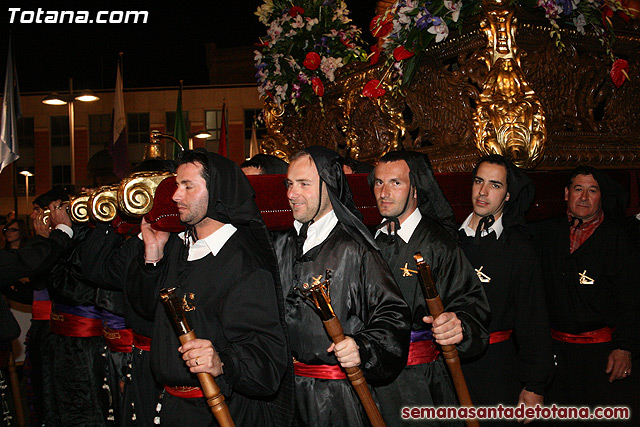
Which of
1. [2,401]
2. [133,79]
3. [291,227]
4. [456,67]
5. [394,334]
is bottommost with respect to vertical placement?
[2,401]

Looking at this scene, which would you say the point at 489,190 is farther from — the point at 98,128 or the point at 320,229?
the point at 98,128

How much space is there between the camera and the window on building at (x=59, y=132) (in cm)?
2478

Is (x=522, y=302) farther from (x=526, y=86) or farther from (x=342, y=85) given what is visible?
(x=342, y=85)

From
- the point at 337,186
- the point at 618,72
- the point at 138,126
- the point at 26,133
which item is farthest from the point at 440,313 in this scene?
the point at 26,133

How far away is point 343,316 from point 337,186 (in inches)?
24.7

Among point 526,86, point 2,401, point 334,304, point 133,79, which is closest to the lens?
point 334,304

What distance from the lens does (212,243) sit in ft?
9.03

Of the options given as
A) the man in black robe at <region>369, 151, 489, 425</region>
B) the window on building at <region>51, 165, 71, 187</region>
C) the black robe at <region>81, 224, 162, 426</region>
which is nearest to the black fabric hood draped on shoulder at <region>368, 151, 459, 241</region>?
the man in black robe at <region>369, 151, 489, 425</region>

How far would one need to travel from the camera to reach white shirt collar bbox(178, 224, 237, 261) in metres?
2.74

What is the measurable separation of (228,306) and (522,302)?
6.04ft

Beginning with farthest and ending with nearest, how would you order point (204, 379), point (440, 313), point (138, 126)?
point (138, 126) → point (440, 313) → point (204, 379)

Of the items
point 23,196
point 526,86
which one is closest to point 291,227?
point 526,86

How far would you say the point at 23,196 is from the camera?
79.9 feet

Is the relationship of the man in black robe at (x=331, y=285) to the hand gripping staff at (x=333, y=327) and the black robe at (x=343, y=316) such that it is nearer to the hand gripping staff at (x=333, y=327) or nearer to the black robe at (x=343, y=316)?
the black robe at (x=343, y=316)
